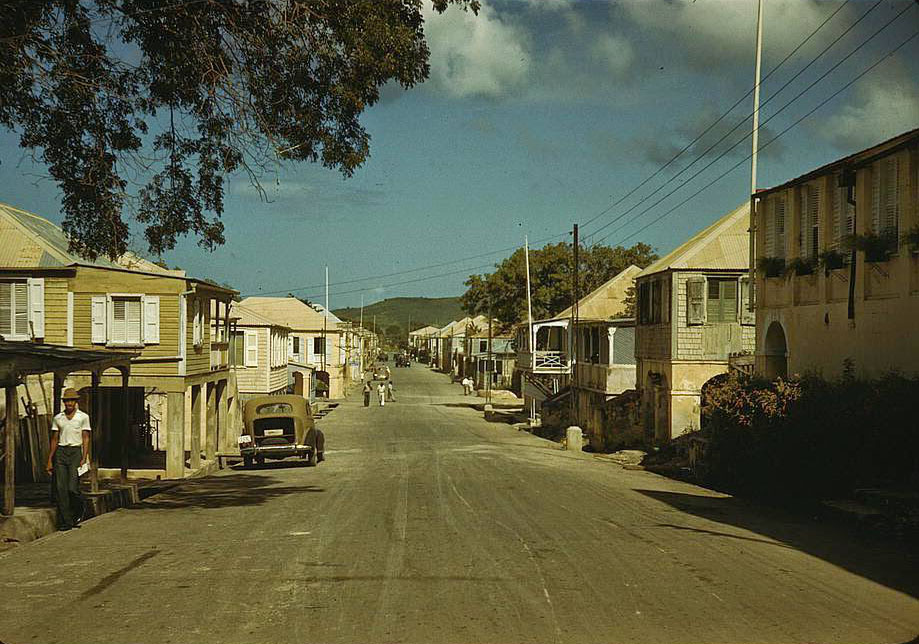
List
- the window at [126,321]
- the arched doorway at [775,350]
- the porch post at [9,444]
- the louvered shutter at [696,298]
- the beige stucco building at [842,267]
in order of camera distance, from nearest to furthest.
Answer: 1. the porch post at [9,444]
2. the beige stucco building at [842,267]
3. the arched doorway at [775,350]
4. the window at [126,321]
5. the louvered shutter at [696,298]

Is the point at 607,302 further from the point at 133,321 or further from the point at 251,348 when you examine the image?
the point at 133,321

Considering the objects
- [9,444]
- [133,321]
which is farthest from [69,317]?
[9,444]

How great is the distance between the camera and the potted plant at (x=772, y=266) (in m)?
24.5

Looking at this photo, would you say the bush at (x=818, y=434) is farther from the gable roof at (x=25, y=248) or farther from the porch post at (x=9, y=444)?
the gable roof at (x=25, y=248)

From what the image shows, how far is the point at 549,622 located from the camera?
8016 millimetres

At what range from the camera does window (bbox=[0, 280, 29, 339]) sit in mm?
28609

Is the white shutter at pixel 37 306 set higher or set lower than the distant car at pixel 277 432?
higher

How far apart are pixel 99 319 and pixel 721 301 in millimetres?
22024

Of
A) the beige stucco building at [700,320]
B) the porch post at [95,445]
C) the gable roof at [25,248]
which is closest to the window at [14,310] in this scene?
the gable roof at [25,248]

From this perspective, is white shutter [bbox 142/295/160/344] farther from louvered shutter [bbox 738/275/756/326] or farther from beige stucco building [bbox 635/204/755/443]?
louvered shutter [bbox 738/275/756/326]

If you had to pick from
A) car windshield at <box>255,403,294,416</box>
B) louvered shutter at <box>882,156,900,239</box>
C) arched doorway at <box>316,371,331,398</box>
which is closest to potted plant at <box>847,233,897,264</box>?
louvered shutter at <box>882,156,900,239</box>

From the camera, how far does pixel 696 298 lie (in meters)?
36.7

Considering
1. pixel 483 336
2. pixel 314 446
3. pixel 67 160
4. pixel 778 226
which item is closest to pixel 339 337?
pixel 483 336

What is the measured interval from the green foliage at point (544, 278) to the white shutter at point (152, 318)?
5508 centimetres
